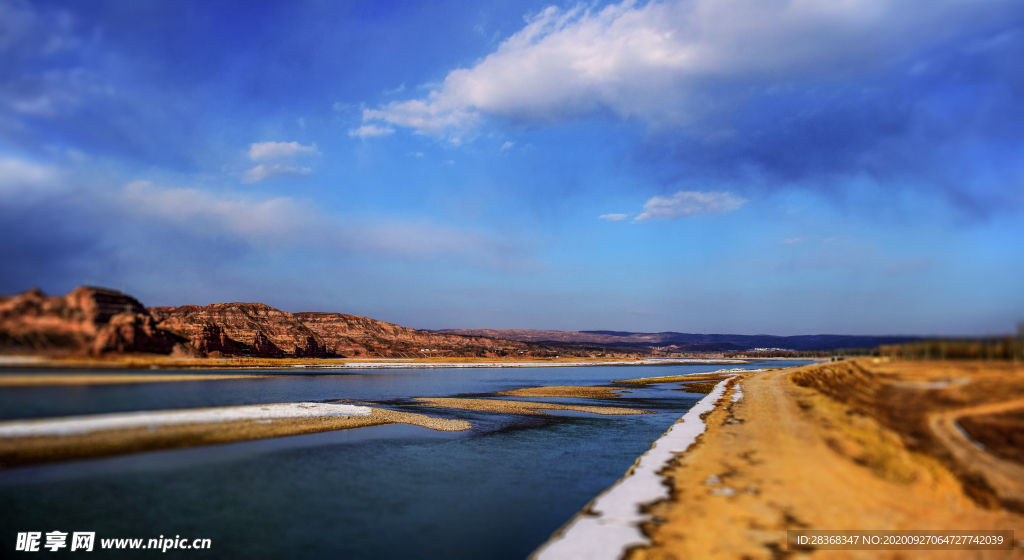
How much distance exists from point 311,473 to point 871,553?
45.8 feet

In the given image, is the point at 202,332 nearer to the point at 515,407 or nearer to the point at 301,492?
the point at 515,407

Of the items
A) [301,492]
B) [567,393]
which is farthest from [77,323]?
[567,393]

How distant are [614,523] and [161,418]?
46.5 ft

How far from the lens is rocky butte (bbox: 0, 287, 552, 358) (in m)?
11.7

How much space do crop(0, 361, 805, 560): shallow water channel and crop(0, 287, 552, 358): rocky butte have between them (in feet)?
4.56

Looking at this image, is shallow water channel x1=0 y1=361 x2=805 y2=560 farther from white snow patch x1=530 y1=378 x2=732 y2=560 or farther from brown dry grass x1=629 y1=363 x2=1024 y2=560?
brown dry grass x1=629 y1=363 x2=1024 y2=560

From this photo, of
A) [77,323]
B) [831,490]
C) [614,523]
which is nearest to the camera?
[614,523]

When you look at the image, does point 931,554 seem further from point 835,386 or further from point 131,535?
point 131,535

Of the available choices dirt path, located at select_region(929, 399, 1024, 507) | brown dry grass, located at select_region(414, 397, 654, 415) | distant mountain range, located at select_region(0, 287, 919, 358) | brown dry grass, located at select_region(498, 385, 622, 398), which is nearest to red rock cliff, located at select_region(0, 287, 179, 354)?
distant mountain range, located at select_region(0, 287, 919, 358)

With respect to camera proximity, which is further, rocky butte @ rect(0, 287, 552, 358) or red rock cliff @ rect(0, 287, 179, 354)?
rocky butte @ rect(0, 287, 552, 358)

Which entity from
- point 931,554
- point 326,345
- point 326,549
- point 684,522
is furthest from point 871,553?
point 326,345

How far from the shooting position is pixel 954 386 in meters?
10.4

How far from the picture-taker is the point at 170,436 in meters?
15.2

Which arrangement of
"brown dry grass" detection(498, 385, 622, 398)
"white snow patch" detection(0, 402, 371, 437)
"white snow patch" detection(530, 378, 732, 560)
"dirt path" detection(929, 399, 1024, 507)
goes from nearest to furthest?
"white snow patch" detection(530, 378, 732, 560) → "dirt path" detection(929, 399, 1024, 507) → "white snow patch" detection(0, 402, 371, 437) → "brown dry grass" detection(498, 385, 622, 398)
